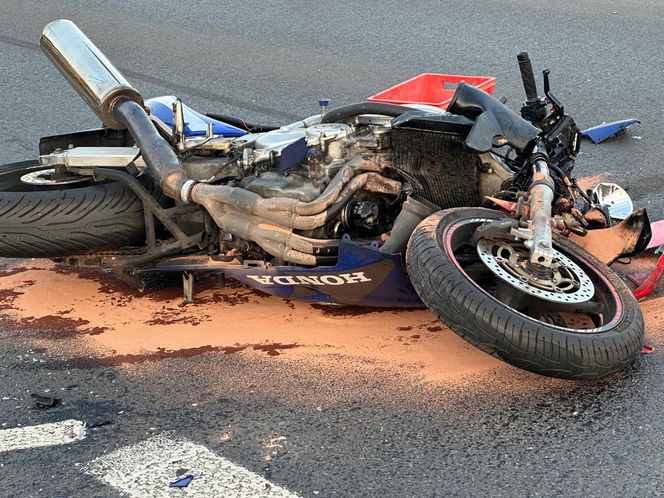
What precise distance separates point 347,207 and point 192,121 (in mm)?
1603

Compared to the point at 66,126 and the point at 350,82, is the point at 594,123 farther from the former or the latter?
the point at 66,126

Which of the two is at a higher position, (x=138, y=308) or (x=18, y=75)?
(x=18, y=75)

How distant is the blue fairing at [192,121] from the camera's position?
19.8 ft

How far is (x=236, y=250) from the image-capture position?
5.26 meters

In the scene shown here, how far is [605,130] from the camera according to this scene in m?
8.10

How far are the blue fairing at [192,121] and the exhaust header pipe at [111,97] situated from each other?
422 mm

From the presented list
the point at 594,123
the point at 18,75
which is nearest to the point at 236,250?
the point at 594,123

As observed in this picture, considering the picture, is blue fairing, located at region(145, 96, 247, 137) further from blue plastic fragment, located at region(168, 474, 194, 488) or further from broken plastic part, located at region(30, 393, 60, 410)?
blue plastic fragment, located at region(168, 474, 194, 488)

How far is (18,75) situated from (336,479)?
301 inches

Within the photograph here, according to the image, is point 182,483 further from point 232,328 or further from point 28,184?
point 28,184

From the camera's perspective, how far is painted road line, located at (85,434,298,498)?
148 inches

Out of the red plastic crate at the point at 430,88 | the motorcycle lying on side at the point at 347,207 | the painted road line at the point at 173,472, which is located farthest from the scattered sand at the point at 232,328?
the red plastic crate at the point at 430,88

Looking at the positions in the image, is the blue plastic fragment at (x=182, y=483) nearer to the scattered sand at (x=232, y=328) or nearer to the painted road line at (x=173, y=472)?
the painted road line at (x=173, y=472)

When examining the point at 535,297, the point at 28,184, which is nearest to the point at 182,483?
the point at 535,297
